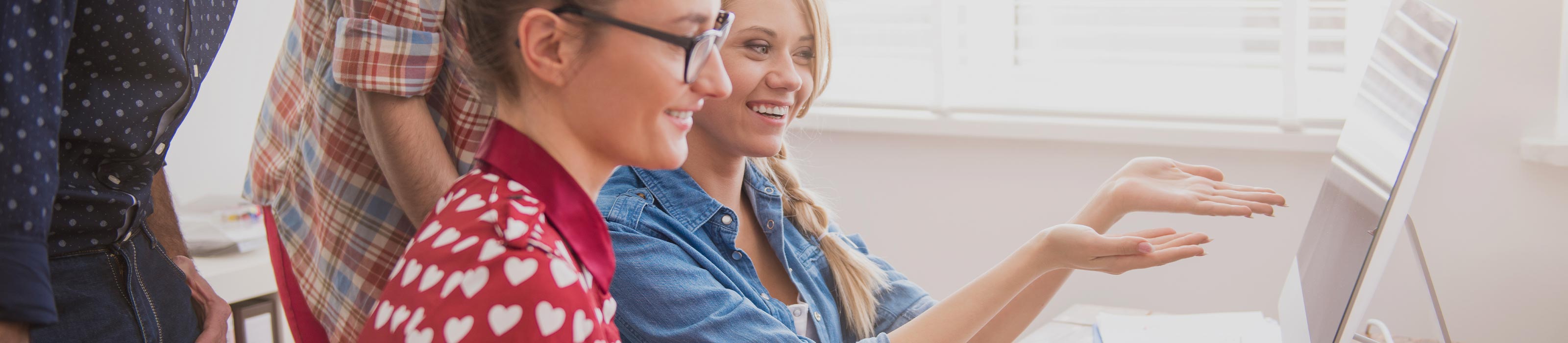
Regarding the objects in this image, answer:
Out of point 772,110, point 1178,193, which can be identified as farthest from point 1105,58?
point 772,110

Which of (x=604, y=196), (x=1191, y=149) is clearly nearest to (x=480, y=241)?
(x=604, y=196)

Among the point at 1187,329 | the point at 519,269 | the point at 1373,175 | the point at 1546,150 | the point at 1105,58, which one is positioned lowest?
the point at 1187,329

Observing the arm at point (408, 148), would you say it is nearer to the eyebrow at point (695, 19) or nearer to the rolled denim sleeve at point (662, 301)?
the rolled denim sleeve at point (662, 301)

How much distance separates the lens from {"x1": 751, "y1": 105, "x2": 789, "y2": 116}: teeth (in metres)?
1.31

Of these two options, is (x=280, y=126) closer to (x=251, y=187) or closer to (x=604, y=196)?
(x=251, y=187)

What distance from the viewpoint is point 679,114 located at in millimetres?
744

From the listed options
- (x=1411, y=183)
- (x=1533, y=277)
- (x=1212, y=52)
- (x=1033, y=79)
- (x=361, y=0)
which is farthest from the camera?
(x=1033, y=79)

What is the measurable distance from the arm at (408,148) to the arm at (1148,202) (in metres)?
0.75

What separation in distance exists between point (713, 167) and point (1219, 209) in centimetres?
59

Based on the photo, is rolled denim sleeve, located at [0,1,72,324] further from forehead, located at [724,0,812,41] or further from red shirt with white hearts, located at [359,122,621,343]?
forehead, located at [724,0,812,41]

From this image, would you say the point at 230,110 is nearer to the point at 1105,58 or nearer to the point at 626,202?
the point at 626,202

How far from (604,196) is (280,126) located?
1.54 ft

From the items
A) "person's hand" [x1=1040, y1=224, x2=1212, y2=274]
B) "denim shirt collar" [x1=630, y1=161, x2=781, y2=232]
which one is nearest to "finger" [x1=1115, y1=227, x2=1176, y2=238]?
"person's hand" [x1=1040, y1=224, x2=1212, y2=274]

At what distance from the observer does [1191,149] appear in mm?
2385
